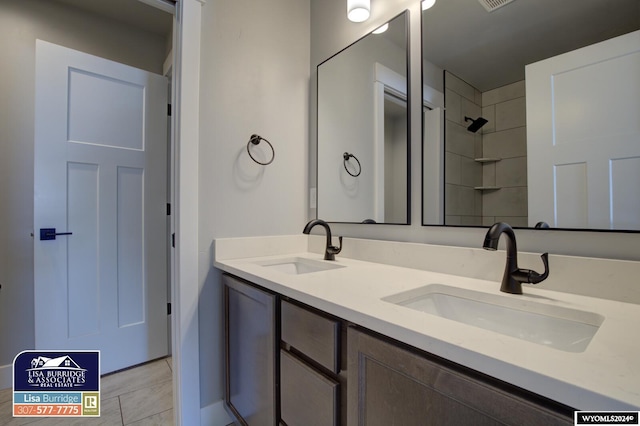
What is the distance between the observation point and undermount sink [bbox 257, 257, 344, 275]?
144cm

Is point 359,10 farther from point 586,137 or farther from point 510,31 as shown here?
point 586,137

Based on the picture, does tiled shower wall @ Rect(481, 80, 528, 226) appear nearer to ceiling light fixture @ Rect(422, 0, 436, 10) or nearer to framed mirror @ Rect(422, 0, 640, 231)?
framed mirror @ Rect(422, 0, 640, 231)

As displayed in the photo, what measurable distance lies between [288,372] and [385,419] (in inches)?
16.4

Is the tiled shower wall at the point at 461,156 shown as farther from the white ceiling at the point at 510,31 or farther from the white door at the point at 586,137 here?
the white door at the point at 586,137

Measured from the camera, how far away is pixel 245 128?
1.55 meters

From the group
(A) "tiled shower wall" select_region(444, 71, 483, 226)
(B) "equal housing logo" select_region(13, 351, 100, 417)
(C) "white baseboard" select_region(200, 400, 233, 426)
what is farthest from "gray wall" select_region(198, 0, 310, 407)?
(A) "tiled shower wall" select_region(444, 71, 483, 226)

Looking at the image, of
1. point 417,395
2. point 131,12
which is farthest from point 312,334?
point 131,12

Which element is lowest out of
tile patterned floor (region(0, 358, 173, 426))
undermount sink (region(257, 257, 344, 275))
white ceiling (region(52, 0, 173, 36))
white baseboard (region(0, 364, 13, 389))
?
tile patterned floor (region(0, 358, 173, 426))

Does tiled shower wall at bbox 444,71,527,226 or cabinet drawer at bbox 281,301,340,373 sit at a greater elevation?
tiled shower wall at bbox 444,71,527,226

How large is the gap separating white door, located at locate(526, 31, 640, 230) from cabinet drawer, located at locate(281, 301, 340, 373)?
0.77 m

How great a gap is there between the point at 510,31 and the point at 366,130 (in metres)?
0.70

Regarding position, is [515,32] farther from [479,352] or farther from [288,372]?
[288,372]

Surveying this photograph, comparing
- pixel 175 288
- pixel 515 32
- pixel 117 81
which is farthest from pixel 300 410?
pixel 117 81

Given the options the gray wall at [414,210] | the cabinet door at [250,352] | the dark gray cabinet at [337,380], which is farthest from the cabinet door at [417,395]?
the gray wall at [414,210]
